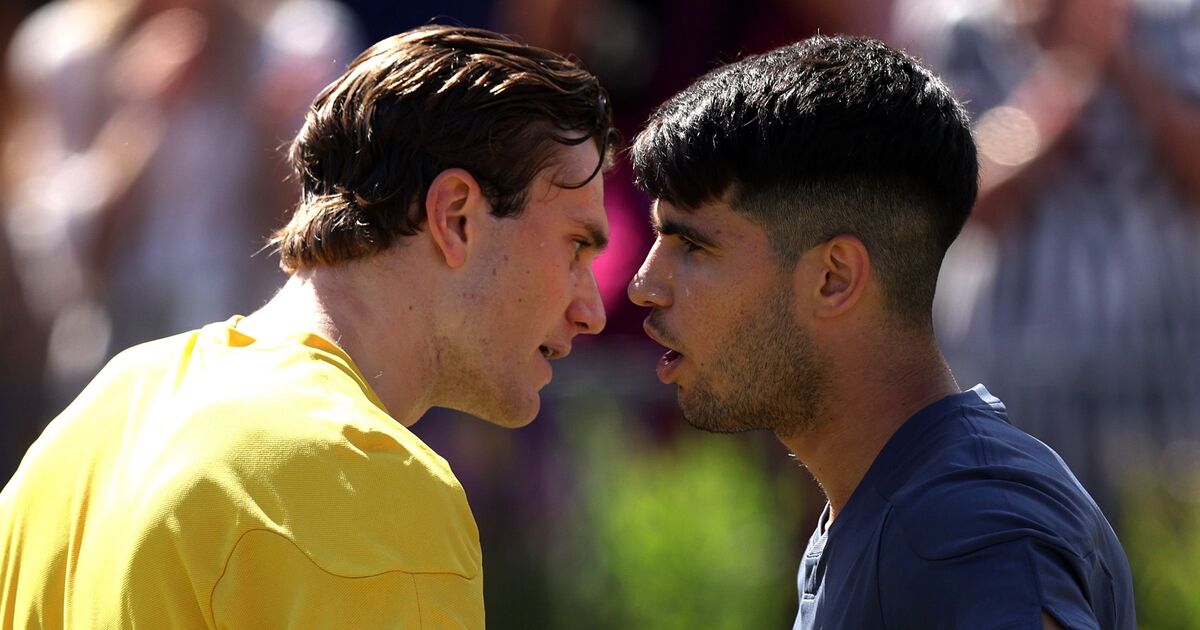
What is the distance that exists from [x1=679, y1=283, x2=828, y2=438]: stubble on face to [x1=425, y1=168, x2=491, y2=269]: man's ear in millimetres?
443

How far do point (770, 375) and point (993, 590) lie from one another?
592 mm

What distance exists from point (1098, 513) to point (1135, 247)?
281 cm

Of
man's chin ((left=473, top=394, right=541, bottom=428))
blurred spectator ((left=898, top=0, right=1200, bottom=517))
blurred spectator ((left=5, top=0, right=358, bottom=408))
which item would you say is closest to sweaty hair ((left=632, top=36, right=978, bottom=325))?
man's chin ((left=473, top=394, right=541, bottom=428))

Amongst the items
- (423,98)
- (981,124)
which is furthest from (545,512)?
(423,98)

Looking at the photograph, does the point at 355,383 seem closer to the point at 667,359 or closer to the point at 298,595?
the point at 298,595

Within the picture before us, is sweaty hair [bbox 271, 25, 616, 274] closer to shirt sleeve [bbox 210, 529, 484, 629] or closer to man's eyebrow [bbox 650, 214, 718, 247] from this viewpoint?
man's eyebrow [bbox 650, 214, 718, 247]

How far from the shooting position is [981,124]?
4.57m

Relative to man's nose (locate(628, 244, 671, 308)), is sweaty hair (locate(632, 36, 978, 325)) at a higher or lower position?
higher

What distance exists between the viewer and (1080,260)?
453 centimetres

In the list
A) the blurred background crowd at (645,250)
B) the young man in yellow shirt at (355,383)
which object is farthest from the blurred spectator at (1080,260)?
the young man in yellow shirt at (355,383)

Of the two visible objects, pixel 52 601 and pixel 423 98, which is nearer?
pixel 52 601

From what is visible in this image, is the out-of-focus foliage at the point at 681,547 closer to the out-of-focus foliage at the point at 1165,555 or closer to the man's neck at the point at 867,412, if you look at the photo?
the out-of-focus foliage at the point at 1165,555

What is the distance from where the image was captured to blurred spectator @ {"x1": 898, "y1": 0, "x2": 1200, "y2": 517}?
4.47 meters

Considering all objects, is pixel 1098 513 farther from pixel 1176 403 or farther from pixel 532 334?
pixel 1176 403
